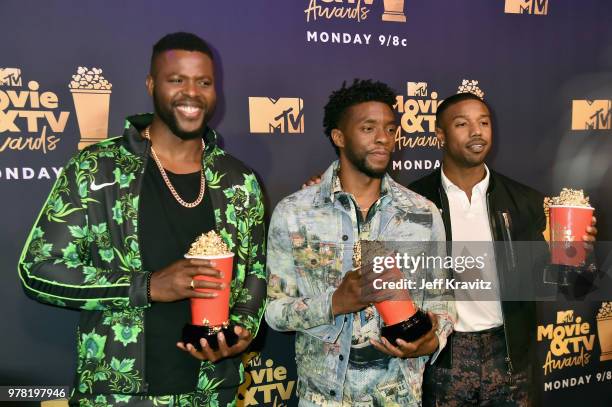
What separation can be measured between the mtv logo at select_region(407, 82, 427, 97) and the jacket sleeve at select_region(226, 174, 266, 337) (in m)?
1.36

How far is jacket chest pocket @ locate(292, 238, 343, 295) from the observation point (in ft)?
6.61

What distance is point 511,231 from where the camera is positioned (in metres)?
2.50

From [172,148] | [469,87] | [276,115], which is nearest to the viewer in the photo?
[172,148]

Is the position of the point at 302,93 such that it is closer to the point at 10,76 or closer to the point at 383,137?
the point at 383,137

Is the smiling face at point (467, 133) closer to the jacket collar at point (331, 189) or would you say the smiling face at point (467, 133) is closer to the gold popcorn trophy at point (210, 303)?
the jacket collar at point (331, 189)

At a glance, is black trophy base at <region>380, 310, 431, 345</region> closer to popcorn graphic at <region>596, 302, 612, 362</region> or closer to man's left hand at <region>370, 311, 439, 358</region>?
man's left hand at <region>370, 311, 439, 358</region>

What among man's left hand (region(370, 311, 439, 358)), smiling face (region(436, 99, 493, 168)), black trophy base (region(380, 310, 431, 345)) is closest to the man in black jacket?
smiling face (region(436, 99, 493, 168))

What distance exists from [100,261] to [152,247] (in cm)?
18

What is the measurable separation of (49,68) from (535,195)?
7.60 feet

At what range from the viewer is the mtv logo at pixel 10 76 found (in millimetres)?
2422

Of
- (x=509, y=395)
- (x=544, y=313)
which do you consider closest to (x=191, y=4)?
(x=509, y=395)

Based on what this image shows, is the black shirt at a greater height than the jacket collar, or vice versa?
the jacket collar

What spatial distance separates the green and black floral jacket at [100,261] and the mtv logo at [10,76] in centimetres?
78

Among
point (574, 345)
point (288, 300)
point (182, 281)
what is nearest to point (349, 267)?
point (288, 300)
